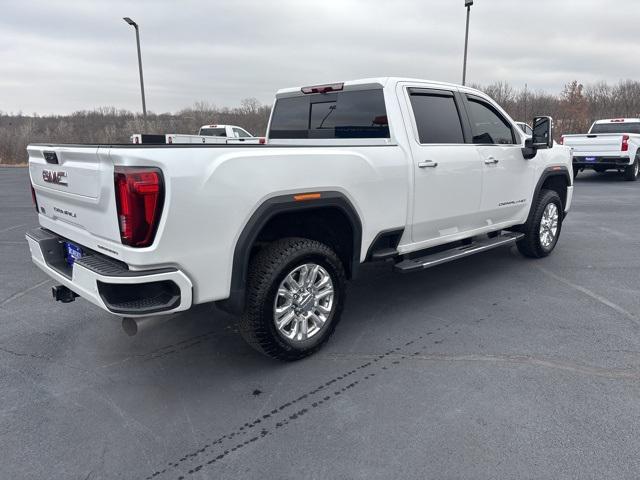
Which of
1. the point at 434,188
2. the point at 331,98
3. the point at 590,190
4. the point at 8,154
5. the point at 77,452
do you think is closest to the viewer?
the point at 77,452

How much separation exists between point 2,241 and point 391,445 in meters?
7.28

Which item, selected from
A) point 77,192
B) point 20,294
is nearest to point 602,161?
point 20,294

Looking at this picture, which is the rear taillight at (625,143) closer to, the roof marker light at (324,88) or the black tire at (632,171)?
the black tire at (632,171)

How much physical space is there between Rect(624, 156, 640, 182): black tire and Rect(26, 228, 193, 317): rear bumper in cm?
1574

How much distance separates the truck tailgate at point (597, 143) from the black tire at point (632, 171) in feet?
3.58

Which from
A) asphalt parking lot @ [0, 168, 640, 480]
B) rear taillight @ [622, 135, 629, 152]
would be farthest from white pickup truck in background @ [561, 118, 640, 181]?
asphalt parking lot @ [0, 168, 640, 480]

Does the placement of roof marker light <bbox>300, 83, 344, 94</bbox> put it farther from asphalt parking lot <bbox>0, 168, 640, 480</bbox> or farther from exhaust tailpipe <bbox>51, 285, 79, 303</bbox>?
exhaust tailpipe <bbox>51, 285, 79, 303</bbox>

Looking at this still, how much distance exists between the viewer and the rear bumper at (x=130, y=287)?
271cm

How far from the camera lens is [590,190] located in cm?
1335

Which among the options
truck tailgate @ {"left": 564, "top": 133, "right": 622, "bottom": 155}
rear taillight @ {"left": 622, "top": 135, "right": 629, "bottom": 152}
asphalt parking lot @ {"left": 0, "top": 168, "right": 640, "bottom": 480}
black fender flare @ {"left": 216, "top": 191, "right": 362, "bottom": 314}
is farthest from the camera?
truck tailgate @ {"left": 564, "top": 133, "right": 622, "bottom": 155}

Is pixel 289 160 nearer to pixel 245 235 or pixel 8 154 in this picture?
pixel 245 235

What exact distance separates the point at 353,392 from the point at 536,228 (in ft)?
12.7

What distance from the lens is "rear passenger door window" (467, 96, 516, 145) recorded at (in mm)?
4965

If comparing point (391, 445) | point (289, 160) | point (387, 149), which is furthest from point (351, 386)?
point (387, 149)
